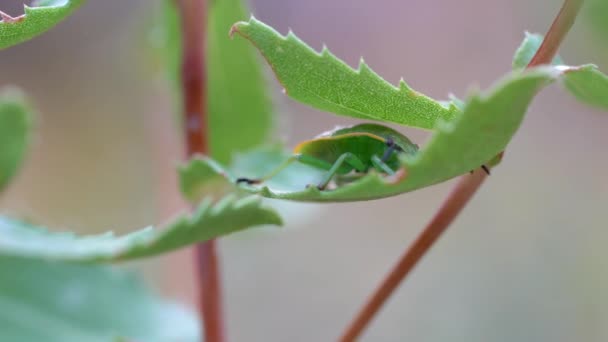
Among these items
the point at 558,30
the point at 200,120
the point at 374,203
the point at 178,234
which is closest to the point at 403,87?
the point at 558,30

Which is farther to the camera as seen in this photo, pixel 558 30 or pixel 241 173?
pixel 241 173

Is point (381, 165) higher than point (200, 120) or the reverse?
the reverse

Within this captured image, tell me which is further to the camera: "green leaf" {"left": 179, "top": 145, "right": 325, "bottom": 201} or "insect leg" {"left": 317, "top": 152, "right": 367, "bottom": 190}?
"green leaf" {"left": 179, "top": 145, "right": 325, "bottom": 201}

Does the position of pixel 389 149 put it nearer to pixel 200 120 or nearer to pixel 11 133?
pixel 200 120

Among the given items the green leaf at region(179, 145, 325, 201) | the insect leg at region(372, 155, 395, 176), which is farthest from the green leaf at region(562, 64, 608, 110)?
the green leaf at region(179, 145, 325, 201)

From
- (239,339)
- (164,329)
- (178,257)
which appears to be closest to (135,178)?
(178,257)

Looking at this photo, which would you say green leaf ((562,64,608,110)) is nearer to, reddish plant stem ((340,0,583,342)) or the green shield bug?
reddish plant stem ((340,0,583,342))
